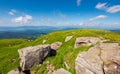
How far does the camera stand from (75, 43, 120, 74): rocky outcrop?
100 feet

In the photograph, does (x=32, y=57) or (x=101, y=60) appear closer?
(x=101, y=60)

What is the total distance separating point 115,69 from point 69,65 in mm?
11580

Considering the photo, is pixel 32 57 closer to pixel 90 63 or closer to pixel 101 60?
pixel 90 63

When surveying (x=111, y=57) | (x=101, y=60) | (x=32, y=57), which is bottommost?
(x=32, y=57)

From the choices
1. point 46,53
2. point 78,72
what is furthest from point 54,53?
point 78,72

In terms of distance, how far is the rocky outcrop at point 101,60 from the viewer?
30484 millimetres

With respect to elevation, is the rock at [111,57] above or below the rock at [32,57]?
above

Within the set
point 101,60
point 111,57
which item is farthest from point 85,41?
point 111,57

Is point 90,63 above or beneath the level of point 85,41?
beneath

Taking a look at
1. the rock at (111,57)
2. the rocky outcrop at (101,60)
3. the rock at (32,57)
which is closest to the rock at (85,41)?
the rock at (32,57)

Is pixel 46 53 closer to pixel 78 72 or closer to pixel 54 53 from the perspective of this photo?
pixel 54 53

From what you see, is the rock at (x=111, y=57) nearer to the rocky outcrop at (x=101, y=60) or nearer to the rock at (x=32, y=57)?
the rocky outcrop at (x=101, y=60)

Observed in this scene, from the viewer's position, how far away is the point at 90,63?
1272 inches

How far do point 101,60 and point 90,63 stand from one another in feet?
7.35
